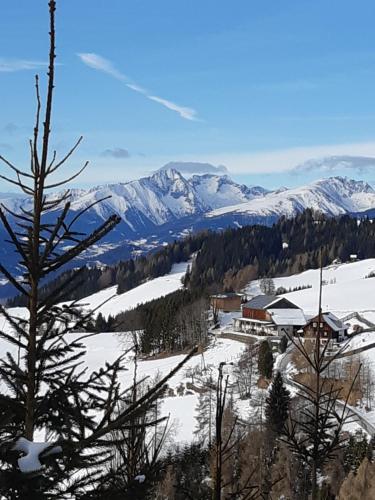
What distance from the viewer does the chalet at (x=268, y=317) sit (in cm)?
7688

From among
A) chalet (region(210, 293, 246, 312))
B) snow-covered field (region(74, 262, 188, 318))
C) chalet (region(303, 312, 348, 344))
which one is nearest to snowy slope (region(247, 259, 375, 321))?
chalet (region(303, 312, 348, 344))

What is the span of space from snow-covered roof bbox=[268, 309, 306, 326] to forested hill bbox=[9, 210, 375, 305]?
62.8m

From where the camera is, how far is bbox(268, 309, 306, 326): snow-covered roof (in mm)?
76000

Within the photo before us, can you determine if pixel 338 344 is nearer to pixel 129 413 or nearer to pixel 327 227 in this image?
pixel 129 413

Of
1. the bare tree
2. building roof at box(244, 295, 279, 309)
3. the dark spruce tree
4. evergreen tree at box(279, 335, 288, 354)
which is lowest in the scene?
evergreen tree at box(279, 335, 288, 354)

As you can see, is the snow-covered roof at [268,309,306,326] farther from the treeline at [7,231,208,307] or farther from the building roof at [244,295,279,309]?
the treeline at [7,231,208,307]

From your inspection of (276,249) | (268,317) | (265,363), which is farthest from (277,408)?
(276,249)

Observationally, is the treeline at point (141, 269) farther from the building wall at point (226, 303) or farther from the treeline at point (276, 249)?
the building wall at point (226, 303)

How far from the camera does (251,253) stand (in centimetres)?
17288

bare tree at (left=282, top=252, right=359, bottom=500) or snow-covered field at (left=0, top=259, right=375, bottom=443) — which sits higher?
bare tree at (left=282, top=252, right=359, bottom=500)

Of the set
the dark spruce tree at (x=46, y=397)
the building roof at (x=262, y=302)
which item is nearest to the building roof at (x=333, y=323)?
the building roof at (x=262, y=302)

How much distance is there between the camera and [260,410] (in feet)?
142

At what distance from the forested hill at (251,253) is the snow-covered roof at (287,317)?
62.8 meters

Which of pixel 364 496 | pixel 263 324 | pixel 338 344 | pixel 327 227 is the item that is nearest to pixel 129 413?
pixel 364 496
